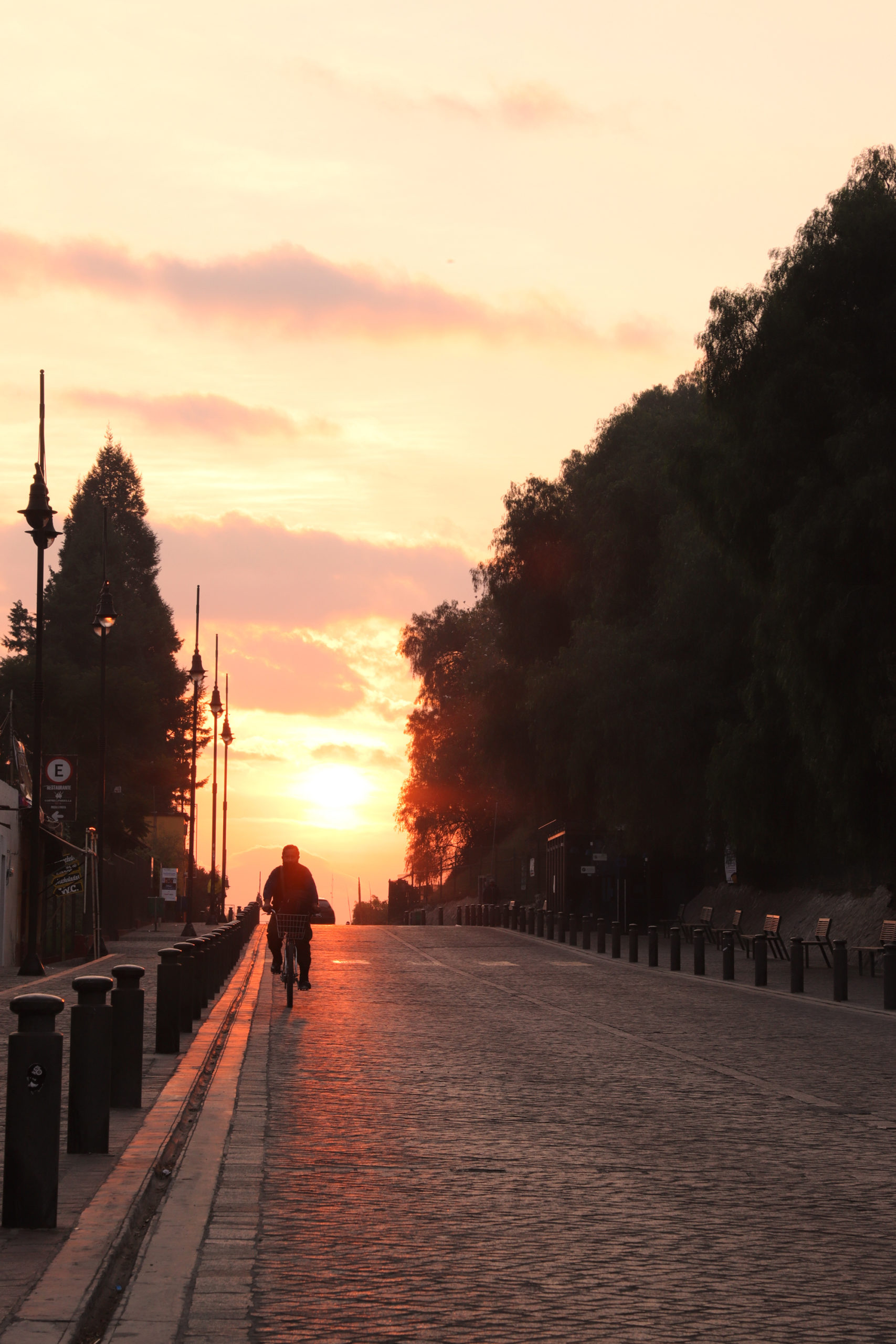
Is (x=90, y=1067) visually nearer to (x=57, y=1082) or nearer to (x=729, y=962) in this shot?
(x=57, y=1082)

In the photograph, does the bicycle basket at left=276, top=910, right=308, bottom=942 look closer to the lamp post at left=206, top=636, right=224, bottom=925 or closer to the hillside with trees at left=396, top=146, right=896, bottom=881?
the hillside with trees at left=396, top=146, right=896, bottom=881

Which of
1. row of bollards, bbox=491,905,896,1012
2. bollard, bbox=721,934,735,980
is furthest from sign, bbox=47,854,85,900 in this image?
bollard, bbox=721,934,735,980

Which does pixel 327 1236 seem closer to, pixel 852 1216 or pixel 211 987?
pixel 852 1216

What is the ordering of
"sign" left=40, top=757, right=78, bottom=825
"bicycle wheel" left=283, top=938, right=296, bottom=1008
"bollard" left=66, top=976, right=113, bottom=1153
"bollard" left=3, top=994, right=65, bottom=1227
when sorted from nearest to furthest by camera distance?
"bollard" left=3, top=994, right=65, bottom=1227, "bollard" left=66, top=976, right=113, bottom=1153, "bicycle wheel" left=283, top=938, right=296, bottom=1008, "sign" left=40, top=757, right=78, bottom=825

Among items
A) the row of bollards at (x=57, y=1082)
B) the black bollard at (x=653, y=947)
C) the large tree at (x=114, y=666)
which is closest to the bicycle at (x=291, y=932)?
the row of bollards at (x=57, y=1082)

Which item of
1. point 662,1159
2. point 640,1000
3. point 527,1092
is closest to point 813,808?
point 640,1000

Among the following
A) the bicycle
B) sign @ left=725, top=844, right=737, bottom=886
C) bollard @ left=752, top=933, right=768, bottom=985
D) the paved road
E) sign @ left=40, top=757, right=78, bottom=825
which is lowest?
the paved road

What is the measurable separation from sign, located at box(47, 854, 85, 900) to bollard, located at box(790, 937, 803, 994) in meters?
16.1

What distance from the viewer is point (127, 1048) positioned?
10578 millimetres

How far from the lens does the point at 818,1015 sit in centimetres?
1994

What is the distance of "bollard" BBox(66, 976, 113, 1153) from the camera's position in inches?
323

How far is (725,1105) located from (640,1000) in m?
10.8

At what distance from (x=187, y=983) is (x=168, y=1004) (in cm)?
168

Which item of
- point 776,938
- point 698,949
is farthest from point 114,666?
point 698,949
